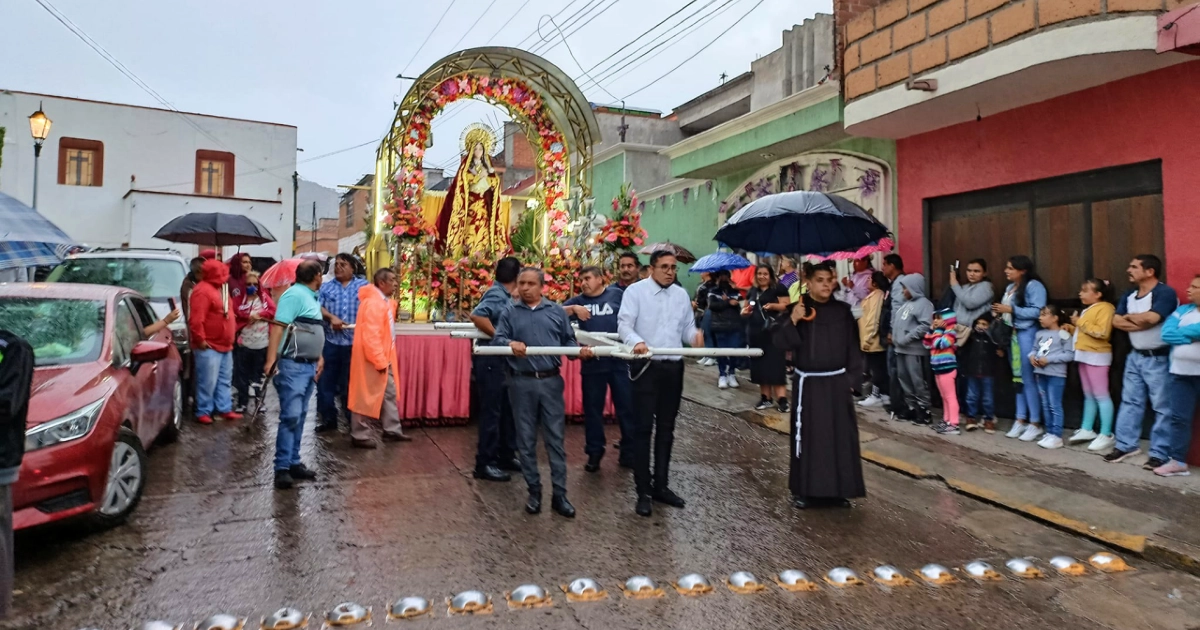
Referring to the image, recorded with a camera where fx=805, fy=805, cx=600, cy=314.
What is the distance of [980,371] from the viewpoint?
8.41m

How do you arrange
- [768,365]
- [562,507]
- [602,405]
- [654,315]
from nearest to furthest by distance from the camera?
[562,507] < [654,315] < [602,405] < [768,365]

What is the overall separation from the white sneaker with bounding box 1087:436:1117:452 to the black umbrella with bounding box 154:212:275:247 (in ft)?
34.8

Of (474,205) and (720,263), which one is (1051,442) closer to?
(720,263)

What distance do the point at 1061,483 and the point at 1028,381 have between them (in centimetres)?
178

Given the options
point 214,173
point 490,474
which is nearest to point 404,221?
point 490,474

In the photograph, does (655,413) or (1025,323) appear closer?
(655,413)

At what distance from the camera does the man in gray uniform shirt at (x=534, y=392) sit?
5574 mm

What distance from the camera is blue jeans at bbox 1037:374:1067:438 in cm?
780

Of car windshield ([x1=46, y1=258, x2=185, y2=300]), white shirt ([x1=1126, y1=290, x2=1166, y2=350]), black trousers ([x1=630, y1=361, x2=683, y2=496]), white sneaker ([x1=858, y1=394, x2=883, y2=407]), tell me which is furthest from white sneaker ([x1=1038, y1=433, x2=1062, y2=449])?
car windshield ([x1=46, y1=258, x2=185, y2=300])

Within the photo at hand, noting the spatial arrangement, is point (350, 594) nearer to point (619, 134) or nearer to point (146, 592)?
point (146, 592)

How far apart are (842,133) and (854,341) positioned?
6.27 m

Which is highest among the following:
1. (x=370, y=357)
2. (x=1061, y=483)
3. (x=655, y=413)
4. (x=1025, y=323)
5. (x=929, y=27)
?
(x=929, y=27)

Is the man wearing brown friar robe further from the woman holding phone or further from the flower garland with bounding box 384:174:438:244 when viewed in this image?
the flower garland with bounding box 384:174:438:244

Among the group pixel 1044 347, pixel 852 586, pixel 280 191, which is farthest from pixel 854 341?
pixel 280 191
